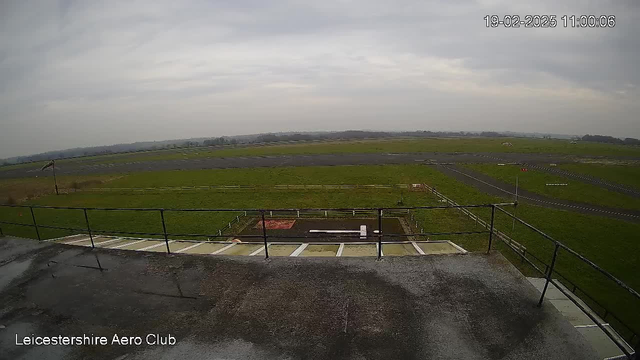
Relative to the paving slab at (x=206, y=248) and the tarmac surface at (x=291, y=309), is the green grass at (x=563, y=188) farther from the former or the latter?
the paving slab at (x=206, y=248)

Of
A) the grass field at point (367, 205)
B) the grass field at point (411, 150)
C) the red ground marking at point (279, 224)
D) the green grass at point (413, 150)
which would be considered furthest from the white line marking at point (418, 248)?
the green grass at point (413, 150)

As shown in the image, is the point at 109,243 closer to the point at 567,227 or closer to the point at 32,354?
the point at 32,354

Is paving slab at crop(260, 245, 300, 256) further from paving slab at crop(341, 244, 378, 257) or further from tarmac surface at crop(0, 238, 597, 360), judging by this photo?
tarmac surface at crop(0, 238, 597, 360)

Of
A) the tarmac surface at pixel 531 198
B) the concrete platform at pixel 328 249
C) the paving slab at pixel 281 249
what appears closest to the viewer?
the paving slab at pixel 281 249

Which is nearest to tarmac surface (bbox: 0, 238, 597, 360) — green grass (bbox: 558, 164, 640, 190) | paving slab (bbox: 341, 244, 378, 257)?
paving slab (bbox: 341, 244, 378, 257)

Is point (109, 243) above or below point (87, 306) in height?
below

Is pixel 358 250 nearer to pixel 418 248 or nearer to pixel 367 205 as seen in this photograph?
pixel 418 248

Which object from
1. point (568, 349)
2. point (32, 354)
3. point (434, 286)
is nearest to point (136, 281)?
point (32, 354)
